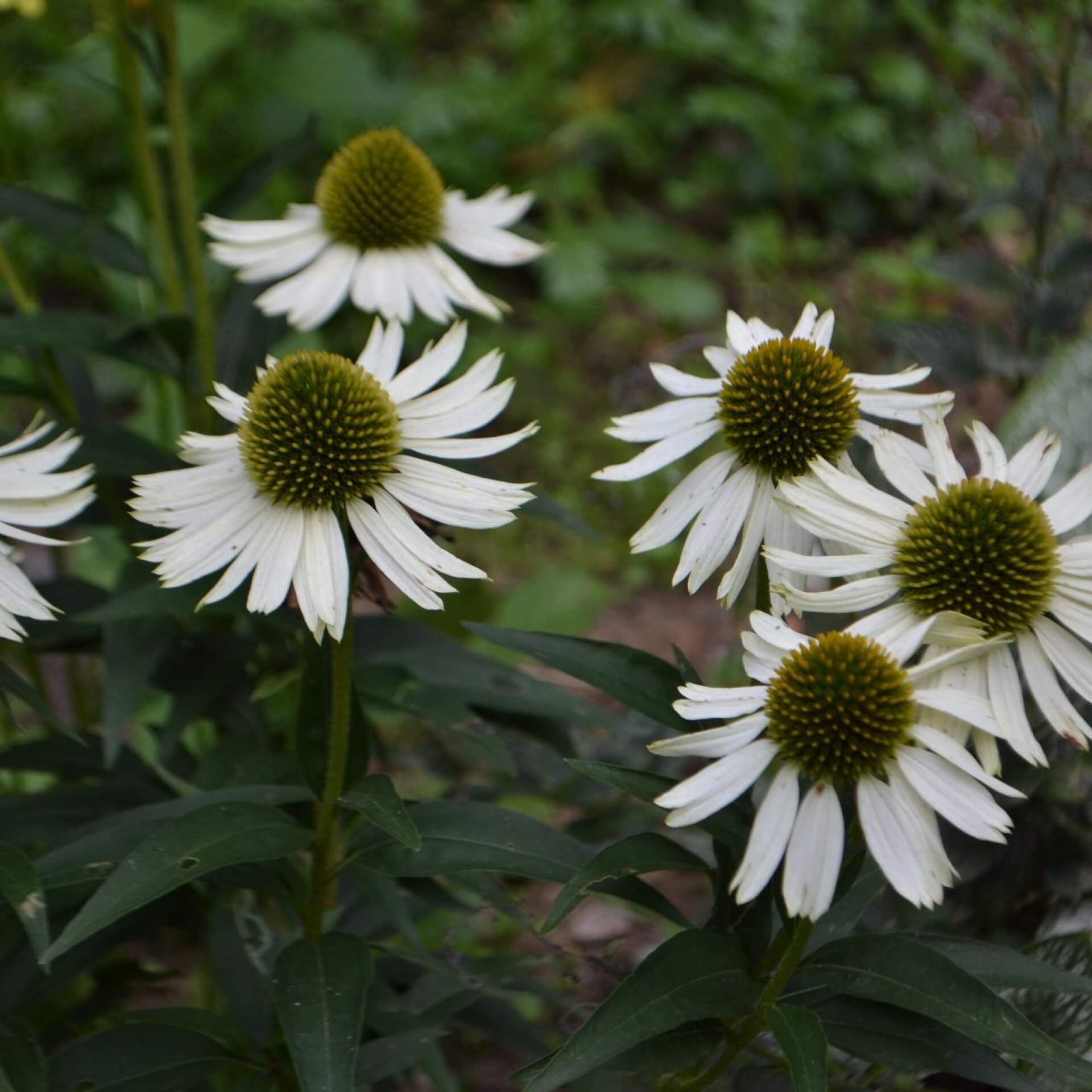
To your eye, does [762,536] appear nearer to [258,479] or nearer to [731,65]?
[258,479]

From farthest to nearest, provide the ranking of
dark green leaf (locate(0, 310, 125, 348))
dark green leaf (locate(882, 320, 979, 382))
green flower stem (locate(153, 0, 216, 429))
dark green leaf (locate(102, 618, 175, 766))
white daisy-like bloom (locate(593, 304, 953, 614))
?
dark green leaf (locate(882, 320, 979, 382)) < green flower stem (locate(153, 0, 216, 429)) < dark green leaf (locate(0, 310, 125, 348)) < dark green leaf (locate(102, 618, 175, 766)) < white daisy-like bloom (locate(593, 304, 953, 614))

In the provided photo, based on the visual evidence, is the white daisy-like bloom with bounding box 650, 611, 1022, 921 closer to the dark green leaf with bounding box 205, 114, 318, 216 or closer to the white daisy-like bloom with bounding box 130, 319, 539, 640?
the white daisy-like bloom with bounding box 130, 319, 539, 640

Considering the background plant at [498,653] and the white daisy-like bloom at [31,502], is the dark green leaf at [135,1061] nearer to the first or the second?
the background plant at [498,653]

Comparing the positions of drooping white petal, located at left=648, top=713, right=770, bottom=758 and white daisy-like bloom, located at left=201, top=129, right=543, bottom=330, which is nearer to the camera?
drooping white petal, located at left=648, top=713, right=770, bottom=758

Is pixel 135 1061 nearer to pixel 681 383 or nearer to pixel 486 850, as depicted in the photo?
pixel 486 850

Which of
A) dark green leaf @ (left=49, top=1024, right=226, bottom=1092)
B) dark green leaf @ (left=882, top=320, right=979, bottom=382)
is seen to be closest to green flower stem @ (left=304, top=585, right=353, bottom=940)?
dark green leaf @ (left=49, top=1024, right=226, bottom=1092)

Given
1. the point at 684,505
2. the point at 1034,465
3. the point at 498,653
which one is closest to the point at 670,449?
the point at 684,505

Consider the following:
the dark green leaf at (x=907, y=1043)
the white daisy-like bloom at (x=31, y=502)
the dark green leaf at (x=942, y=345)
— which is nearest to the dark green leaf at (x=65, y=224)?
the white daisy-like bloom at (x=31, y=502)
